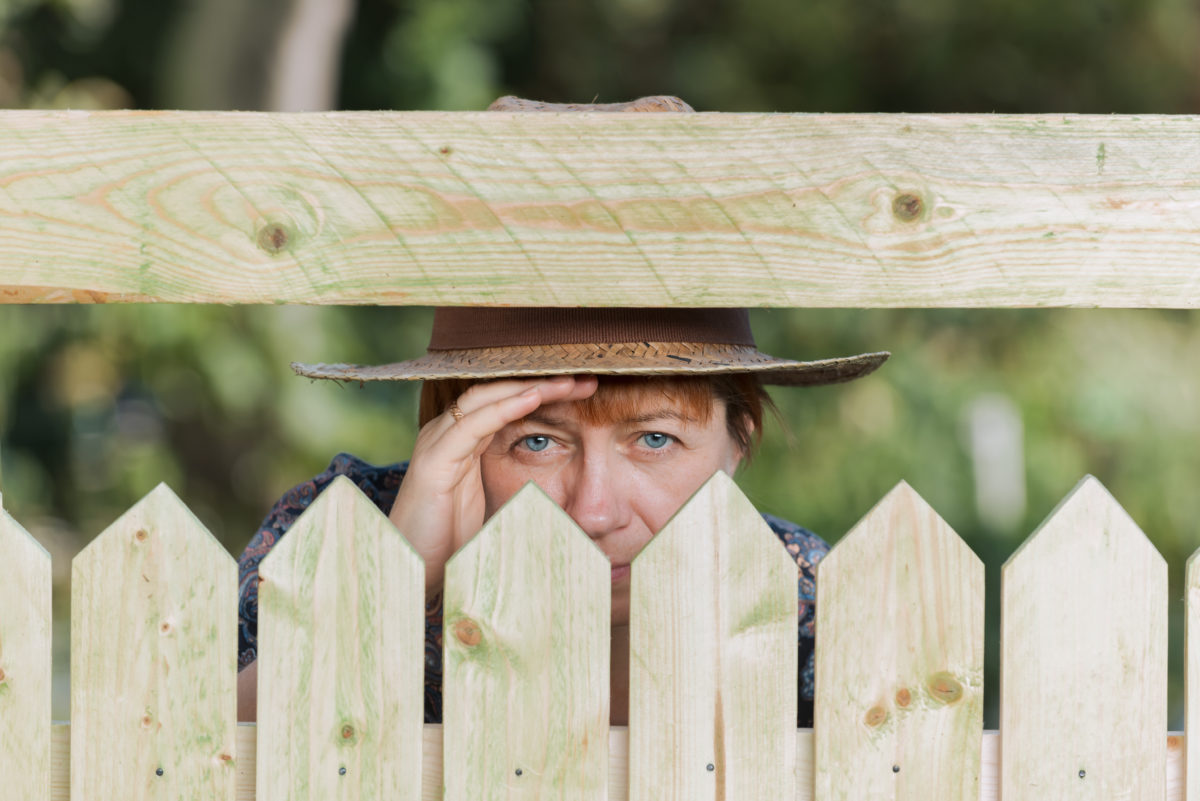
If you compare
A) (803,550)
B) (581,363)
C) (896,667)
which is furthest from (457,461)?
(803,550)

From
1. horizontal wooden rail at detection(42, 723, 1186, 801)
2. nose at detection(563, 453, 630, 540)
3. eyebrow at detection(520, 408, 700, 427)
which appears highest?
eyebrow at detection(520, 408, 700, 427)

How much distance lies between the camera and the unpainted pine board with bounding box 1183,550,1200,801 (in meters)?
1.32

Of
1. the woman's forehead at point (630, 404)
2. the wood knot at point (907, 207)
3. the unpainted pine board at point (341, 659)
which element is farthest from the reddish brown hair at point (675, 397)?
the wood knot at point (907, 207)

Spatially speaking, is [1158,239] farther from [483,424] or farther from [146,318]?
[146,318]

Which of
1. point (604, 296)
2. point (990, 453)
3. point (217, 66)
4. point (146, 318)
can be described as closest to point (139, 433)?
point (146, 318)

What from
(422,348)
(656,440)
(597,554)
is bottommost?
(597,554)

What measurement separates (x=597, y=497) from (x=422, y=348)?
176 inches

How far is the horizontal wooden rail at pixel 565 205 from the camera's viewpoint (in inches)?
50.9

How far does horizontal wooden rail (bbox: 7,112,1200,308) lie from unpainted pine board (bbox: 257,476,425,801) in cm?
27

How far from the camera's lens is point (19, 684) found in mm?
1338

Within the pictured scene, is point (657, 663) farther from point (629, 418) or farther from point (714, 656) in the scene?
point (629, 418)

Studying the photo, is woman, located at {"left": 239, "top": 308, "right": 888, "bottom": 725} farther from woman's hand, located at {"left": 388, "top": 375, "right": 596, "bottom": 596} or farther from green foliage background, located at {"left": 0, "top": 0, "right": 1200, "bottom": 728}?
green foliage background, located at {"left": 0, "top": 0, "right": 1200, "bottom": 728}

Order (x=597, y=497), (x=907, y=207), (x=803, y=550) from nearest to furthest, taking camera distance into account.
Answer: (x=907, y=207) → (x=597, y=497) → (x=803, y=550)

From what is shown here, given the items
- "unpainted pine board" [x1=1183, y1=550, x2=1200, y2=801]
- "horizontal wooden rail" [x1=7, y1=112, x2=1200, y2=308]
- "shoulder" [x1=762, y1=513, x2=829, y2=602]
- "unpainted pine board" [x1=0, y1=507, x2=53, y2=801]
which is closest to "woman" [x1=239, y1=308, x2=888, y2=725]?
"shoulder" [x1=762, y1=513, x2=829, y2=602]
